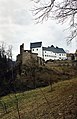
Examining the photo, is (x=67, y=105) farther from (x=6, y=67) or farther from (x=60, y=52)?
(x=60, y=52)

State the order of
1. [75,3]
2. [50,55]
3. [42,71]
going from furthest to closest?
[50,55], [42,71], [75,3]

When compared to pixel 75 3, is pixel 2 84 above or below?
below

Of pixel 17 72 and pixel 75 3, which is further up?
pixel 75 3

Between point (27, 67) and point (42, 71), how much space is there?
4071mm

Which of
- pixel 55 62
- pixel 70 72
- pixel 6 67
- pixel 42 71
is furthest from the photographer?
pixel 55 62

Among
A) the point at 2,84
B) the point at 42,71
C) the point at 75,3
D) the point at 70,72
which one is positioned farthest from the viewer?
the point at 42,71

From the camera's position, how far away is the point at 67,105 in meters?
13.4

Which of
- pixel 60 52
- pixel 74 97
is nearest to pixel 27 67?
pixel 74 97

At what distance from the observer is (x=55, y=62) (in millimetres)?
68062

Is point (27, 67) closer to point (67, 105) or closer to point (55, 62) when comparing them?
point (55, 62)

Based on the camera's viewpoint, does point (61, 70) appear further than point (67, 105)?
Yes

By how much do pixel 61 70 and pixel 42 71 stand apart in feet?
12.8

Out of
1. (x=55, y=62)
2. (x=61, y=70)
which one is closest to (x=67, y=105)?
(x=61, y=70)

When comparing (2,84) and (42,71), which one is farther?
(42,71)
